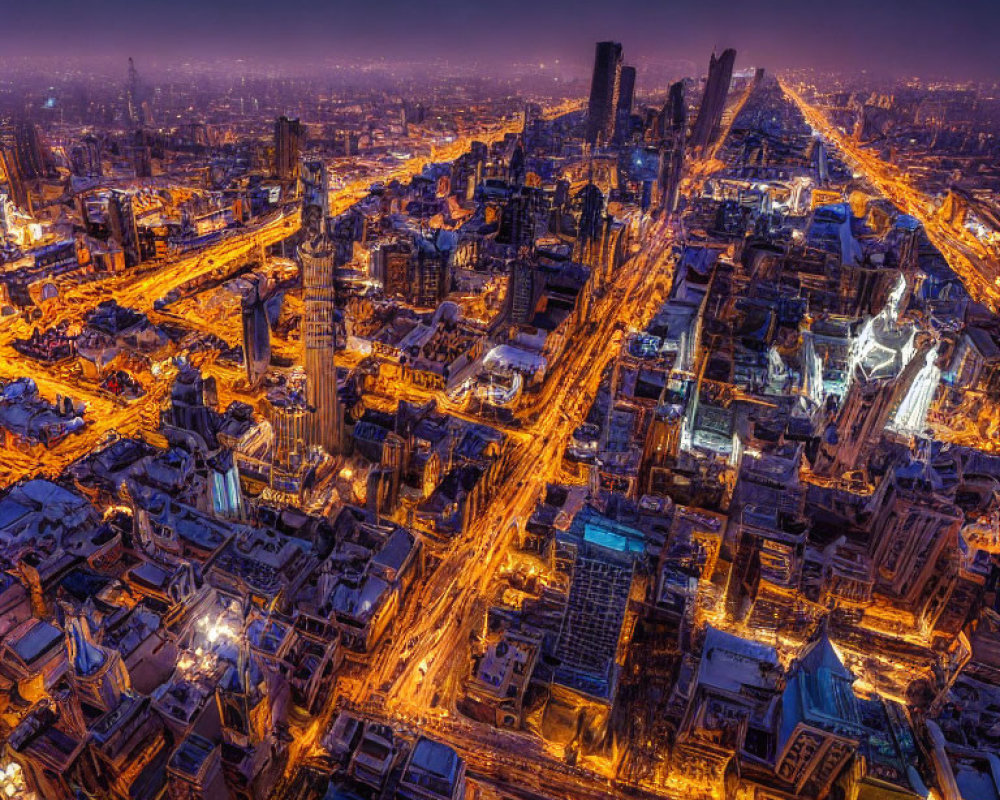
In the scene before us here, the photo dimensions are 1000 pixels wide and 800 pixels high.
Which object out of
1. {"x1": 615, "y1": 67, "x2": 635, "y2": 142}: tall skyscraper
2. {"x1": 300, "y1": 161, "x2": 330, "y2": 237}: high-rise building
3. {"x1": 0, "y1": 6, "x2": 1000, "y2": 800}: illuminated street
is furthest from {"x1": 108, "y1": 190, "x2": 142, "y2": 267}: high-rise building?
{"x1": 615, "y1": 67, "x2": 635, "y2": 142}: tall skyscraper

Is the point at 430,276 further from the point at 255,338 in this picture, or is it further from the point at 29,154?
the point at 29,154

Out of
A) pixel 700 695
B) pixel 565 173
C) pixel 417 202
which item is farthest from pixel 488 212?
pixel 700 695

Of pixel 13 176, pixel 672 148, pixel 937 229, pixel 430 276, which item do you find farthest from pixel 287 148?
pixel 937 229

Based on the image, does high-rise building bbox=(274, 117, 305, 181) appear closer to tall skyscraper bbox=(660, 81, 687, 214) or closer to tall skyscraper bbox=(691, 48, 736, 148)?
tall skyscraper bbox=(660, 81, 687, 214)

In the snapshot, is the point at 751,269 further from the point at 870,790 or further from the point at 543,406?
the point at 870,790

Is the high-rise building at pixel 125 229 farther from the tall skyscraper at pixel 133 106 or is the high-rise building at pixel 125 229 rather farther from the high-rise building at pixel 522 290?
the tall skyscraper at pixel 133 106
